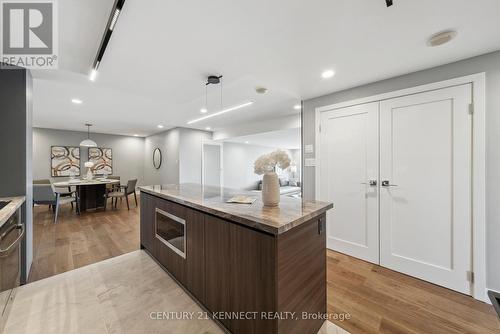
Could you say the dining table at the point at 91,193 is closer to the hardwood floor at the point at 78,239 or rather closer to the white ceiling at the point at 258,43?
the hardwood floor at the point at 78,239

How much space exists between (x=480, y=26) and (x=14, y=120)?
4198mm

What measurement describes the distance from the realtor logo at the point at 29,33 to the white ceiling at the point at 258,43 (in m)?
0.08

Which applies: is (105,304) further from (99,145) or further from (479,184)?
(99,145)

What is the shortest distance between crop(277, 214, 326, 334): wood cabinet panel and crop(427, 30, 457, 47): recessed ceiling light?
176 cm

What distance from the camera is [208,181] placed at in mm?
6781

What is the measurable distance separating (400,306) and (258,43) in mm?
2648

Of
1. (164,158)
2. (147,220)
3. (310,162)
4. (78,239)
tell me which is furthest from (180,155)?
(310,162)

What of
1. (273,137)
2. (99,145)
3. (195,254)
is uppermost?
(273,137)

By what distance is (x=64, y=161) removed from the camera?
21.0 ft

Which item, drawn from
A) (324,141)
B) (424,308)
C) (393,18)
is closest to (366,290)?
(424,308)

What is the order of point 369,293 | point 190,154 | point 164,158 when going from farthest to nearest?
point 164,158, point 190,154, point 369,293

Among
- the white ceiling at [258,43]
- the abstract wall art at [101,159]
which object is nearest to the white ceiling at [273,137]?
the white ceiling at [258,43]

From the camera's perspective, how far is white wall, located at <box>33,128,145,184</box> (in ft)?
19.9

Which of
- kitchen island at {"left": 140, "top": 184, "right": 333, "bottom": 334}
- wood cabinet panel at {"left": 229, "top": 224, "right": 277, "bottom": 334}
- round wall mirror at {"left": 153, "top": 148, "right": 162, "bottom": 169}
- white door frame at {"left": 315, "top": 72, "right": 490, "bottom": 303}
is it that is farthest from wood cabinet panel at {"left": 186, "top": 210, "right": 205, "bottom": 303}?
round wall mirror at {"left": 153, "top": 148, "right": 162, "bottom": 169}
